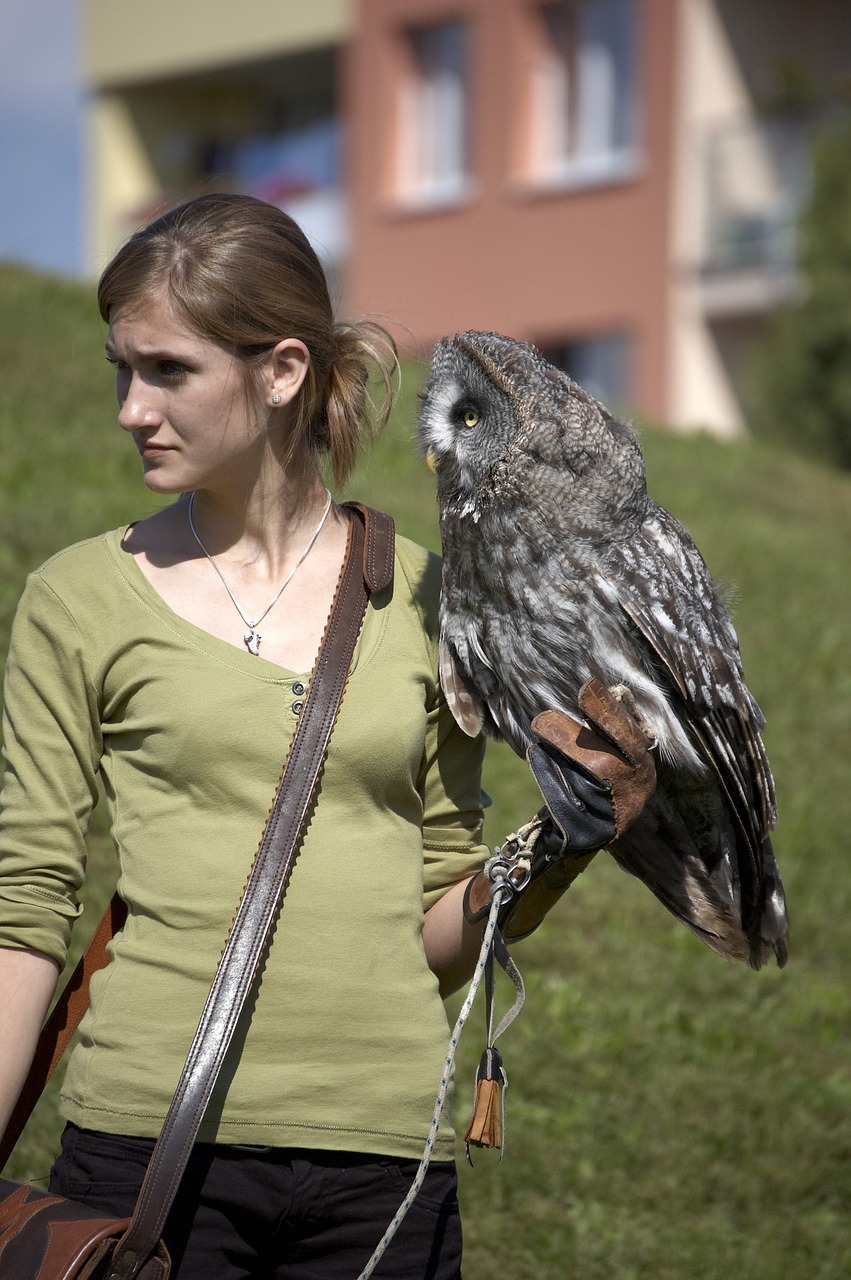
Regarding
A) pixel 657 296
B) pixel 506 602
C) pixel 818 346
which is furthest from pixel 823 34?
pixel 506 602

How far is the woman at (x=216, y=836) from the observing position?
2074 millimetres

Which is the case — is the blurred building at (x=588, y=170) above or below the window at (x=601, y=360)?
above

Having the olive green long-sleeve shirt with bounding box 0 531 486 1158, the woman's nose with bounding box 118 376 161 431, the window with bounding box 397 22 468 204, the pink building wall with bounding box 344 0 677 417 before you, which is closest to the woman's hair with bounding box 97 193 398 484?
the woman's nose with bounding box 118 376 161 431

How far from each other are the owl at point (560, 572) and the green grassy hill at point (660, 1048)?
17.7 inches

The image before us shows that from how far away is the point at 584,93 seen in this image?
17.9 m

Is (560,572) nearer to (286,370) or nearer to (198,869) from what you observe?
(286,370)

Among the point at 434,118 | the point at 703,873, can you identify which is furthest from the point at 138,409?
the point at 434,118

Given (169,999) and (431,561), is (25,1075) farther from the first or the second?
(431,561)

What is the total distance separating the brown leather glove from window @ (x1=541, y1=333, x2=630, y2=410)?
602 inches

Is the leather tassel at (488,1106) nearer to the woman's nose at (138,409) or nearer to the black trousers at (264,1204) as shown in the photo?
the black trousers at (264,1204)

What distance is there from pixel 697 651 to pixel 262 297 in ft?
3.51

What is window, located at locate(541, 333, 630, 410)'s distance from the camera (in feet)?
57.8

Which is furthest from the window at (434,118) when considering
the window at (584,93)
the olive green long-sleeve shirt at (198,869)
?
the olive green long-sleeve shirt at (198,869)

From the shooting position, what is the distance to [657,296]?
17094mm
